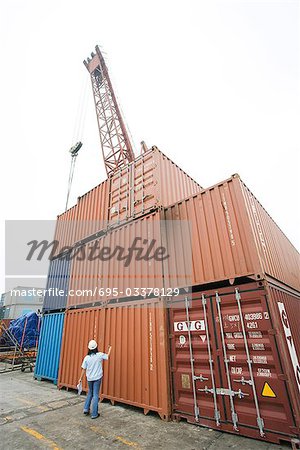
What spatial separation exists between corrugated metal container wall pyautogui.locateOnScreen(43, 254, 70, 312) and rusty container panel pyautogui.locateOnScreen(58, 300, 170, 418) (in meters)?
2.39

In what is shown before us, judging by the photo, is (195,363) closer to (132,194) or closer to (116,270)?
(116,270)

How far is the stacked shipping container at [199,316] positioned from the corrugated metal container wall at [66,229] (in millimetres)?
2809

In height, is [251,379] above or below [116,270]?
below

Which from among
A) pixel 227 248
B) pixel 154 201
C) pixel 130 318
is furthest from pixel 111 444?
pixel 154 201

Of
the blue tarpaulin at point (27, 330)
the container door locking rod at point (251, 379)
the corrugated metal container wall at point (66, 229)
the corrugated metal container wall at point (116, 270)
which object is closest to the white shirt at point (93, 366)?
the corrugated metal container wall at point (116, 270)

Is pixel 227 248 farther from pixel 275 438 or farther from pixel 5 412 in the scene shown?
pixel 5 412

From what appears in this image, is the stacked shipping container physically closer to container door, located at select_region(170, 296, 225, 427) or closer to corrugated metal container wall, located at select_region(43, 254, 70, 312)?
container door, located at select_region(170, 296, 225, 427)

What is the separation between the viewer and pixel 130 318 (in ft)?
21.9

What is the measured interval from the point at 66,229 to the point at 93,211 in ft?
7.70

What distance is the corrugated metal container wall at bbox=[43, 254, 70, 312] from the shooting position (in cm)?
994

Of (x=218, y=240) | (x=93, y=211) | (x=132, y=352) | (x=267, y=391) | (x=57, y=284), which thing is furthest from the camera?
(x=57, y=284)

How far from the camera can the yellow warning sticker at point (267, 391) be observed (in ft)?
14.0

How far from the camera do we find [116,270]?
775cm

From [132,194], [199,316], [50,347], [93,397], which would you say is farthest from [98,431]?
[132,194]
